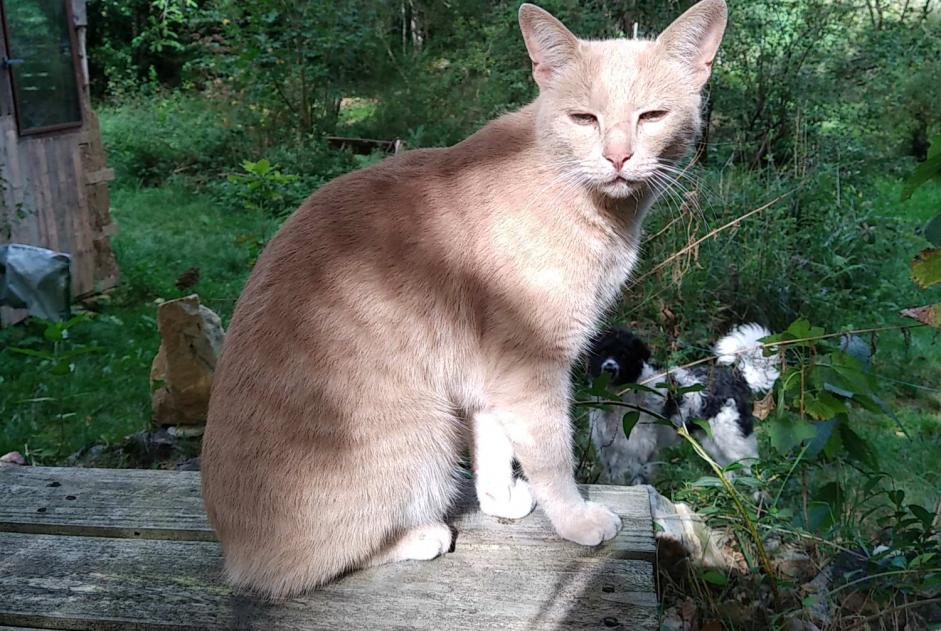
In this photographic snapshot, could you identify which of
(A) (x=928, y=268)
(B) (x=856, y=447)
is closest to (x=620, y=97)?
(A) (x=928, y=268)

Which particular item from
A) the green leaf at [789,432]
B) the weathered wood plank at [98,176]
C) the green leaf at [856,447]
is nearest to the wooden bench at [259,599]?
the green leaf at [789,432]

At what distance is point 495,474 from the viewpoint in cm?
224

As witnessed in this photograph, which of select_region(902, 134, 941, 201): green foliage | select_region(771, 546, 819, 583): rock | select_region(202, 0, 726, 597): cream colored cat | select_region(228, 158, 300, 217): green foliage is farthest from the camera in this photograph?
select_region(228, 158, 300, 217): green foliage

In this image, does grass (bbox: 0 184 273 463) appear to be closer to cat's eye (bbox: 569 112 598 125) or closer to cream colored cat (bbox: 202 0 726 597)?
cream colored cat (bbox: 202 0 726 597)

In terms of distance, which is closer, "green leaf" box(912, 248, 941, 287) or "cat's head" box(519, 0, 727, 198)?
"green leaf" box(912, 248, 941, 287)

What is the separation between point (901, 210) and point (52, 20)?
24.0ft

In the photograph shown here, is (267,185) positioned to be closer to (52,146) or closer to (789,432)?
(52,146)

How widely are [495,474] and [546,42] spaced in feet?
3.83

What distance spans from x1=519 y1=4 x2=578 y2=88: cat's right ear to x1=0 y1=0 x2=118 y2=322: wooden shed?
4.71 metres

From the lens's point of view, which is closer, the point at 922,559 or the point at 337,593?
the point at 337,593

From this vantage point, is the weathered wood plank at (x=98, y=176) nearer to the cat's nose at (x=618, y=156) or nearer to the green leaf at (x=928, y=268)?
the cat's nose at (x=618, y=156)

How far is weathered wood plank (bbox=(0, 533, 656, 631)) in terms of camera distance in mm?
1799

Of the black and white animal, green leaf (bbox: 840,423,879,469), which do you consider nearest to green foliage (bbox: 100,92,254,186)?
the black and white animal

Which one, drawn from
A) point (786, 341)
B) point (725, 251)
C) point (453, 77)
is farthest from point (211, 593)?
point (453, 77)
